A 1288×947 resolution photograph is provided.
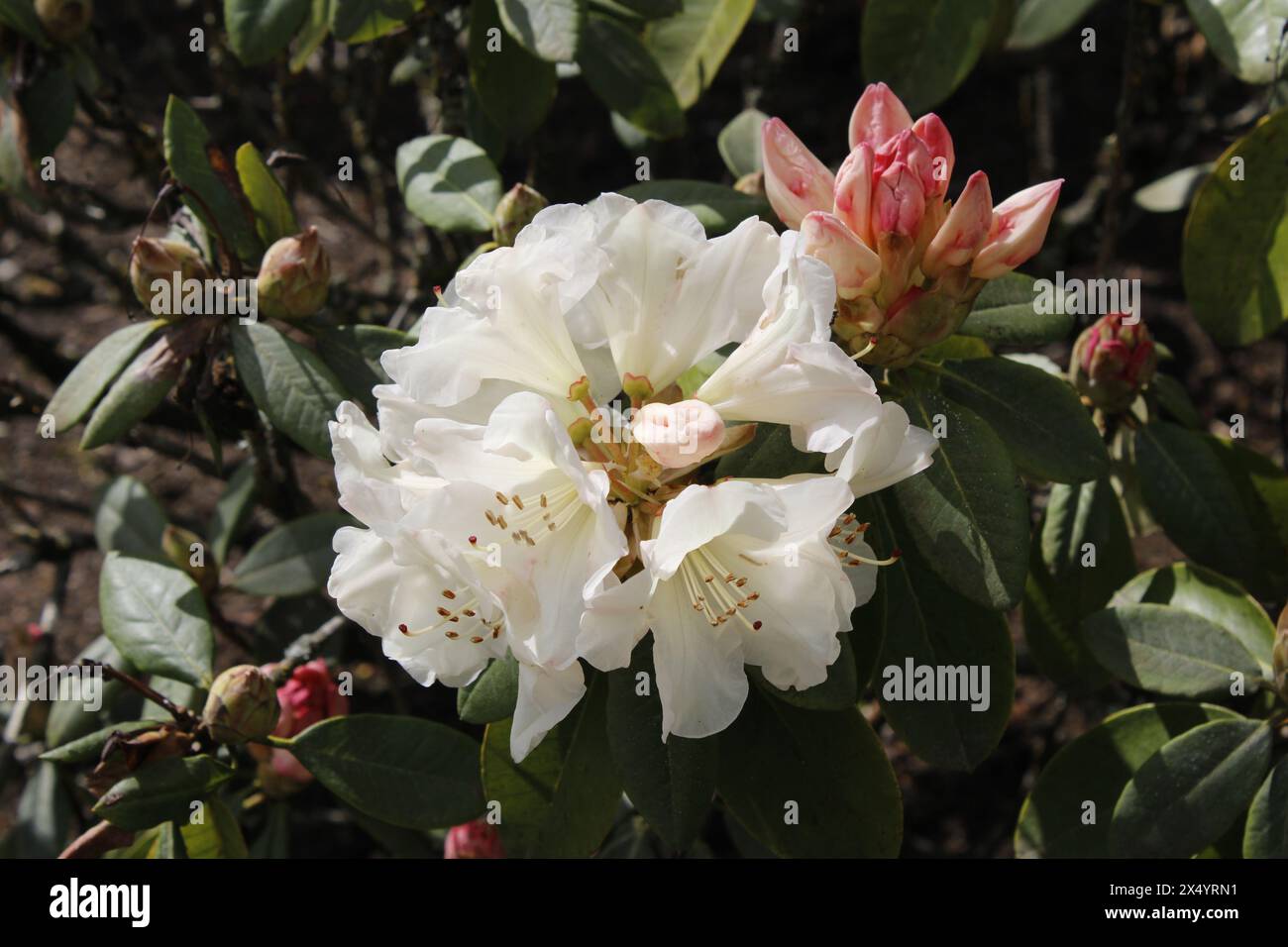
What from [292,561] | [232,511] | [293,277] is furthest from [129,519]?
[293,277]

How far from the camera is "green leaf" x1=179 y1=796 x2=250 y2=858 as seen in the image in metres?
1.59

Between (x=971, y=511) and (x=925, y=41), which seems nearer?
(x=971, y=511)

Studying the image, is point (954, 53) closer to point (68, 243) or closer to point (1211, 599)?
point (1211, 599)

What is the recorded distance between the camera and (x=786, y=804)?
146 centimetres

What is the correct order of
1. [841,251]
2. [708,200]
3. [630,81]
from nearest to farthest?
[841,251]
[708,200]
[630,81]

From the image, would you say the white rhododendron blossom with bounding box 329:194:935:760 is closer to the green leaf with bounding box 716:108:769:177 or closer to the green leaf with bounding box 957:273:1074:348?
the green leaf with bounding box 957:273:1074:348

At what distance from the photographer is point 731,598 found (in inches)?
44.7

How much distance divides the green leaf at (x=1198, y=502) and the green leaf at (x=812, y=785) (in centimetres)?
58

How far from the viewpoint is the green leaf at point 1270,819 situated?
1438mm

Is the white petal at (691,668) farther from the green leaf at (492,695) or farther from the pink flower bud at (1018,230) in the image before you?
the pink flower bud at (1018,230)

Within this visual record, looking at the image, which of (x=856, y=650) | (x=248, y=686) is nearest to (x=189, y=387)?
(x=248, y=686)

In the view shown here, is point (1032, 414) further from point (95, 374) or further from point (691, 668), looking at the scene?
point (95, 374)

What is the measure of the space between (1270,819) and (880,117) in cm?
94

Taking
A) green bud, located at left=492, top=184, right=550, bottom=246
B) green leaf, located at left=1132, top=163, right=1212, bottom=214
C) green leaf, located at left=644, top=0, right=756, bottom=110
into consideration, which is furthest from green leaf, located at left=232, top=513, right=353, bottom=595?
green leaf, located at left=1132, top=163, right=1212, bottom=214
